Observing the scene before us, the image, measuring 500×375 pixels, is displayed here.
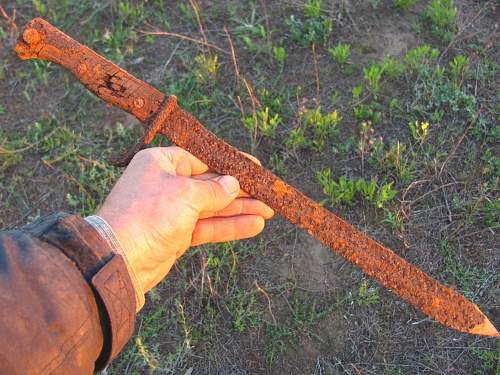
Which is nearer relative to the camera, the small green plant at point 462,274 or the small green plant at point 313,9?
the small green plant at point 462,274

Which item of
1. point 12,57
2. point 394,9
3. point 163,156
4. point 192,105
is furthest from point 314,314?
point 12,57

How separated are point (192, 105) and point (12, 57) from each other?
5.79 ft

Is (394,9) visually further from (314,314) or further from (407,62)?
(314,314)

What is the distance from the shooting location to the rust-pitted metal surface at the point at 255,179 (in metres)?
2.23

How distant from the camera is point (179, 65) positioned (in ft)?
13.3

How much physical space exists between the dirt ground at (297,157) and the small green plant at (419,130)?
0.13ft

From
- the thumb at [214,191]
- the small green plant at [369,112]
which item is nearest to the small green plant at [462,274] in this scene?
the small green plant at [369,112]

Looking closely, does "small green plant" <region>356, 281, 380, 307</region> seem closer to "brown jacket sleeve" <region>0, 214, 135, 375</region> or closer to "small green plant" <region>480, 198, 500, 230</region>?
"small green plant" <region>480, 198, 500, 230</region>

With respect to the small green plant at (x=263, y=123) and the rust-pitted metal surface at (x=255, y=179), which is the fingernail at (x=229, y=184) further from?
the small green plant at (x=263, y=123)

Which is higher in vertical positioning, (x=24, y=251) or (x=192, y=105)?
(x=24, y=251)

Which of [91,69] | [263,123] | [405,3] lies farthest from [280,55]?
[91,69]

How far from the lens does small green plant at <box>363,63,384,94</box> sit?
11.2 ft

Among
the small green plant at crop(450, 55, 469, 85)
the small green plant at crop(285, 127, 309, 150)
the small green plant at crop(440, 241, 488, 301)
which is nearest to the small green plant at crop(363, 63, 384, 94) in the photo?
the small green plant at crop(450, 55, 469, 85)

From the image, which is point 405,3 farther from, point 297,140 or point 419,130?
point 297,140
